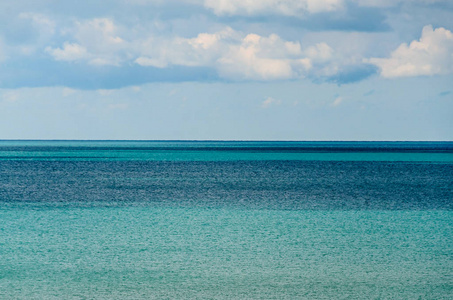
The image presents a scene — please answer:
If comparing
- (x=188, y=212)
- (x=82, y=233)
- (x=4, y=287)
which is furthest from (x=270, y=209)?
(x=4, y=287)

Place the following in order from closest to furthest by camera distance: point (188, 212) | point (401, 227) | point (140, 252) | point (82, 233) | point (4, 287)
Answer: point (4, 287), point (140, 252), point (82, 233), point (401, 227), point (188, 212)

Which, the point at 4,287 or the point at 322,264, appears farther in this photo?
the point at 322,264

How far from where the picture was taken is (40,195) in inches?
733

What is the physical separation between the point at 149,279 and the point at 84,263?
1278 millimetres

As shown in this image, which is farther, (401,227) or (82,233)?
(401,227)

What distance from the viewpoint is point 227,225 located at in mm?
12281

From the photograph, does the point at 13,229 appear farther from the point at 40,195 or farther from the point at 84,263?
the point at 40,195

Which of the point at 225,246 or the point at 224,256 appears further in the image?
the point at 225,246

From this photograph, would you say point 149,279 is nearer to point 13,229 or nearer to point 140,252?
point 140,252

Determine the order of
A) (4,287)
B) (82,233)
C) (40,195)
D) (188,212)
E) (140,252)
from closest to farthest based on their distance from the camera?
(4,287), (140,252), (82,233), (188,212), (40,195)

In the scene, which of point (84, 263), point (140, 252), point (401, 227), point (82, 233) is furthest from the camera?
point (401, 227)

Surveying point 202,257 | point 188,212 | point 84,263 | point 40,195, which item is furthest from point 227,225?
point 40,195

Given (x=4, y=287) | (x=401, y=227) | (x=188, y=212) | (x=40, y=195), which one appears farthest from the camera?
(x=40, y=195)

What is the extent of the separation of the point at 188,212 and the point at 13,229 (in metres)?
4.03
